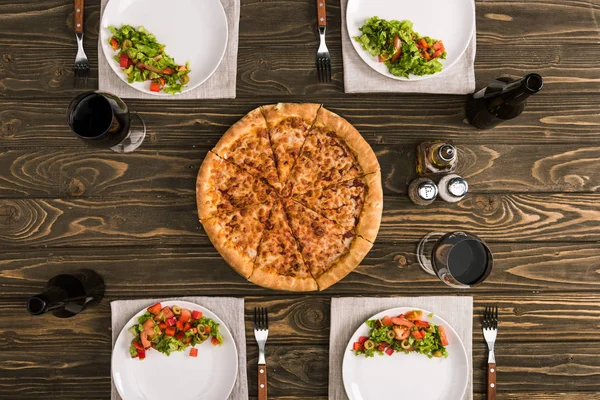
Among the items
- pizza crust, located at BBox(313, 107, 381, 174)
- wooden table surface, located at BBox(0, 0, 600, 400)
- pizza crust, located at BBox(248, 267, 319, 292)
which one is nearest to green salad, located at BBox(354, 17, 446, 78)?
wooden table surface, located at BBox(0, 0, 600, 400)

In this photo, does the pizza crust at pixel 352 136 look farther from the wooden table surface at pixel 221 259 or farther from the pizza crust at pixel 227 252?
the pizza crust at pixel 227 252

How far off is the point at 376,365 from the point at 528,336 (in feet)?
3.57

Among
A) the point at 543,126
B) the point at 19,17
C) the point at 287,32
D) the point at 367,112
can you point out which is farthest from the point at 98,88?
the point at 543,126

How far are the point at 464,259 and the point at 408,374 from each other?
2.89 ft

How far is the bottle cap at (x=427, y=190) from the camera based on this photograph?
282 cm

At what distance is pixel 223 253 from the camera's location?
9.05 ft

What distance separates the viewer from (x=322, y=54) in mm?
2959

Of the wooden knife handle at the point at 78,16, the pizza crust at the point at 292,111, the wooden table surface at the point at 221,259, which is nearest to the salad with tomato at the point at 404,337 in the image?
the wooden table surface at the point at 221,259

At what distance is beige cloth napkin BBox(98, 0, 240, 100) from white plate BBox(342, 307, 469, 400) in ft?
5.96

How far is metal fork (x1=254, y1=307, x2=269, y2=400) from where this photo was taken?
2.89m

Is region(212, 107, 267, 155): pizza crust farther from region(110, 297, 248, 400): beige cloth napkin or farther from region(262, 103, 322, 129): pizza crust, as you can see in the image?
region(110, 297, 248, 400): beige cloth napkin

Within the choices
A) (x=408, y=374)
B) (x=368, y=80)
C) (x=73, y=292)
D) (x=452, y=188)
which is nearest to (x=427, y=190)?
(x=452, y=188)

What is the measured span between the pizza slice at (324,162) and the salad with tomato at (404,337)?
0.97m

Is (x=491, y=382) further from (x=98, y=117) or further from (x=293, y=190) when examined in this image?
(x=98, y=117)
